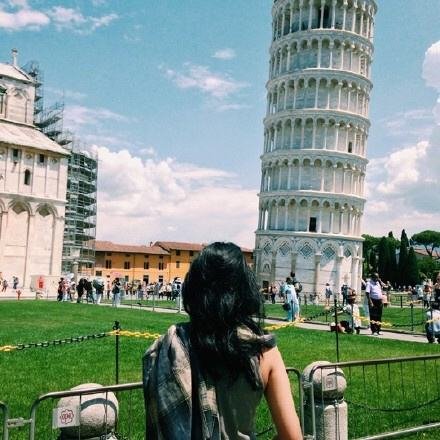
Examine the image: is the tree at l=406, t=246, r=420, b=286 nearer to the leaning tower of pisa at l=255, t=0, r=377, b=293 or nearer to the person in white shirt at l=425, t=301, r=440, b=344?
the leaning tower of pisa at l=255, t=0, r=377, b=293

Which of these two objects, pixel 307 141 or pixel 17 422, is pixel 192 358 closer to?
pixel 17 422

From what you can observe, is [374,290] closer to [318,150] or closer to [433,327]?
[433,327]

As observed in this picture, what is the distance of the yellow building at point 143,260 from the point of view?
269ft

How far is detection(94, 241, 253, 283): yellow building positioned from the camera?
269 feet

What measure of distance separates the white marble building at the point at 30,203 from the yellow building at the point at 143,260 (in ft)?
91.6

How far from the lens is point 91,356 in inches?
511

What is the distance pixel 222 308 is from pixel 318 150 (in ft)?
193

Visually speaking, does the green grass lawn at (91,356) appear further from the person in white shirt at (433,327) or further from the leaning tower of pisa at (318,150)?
the leaning tower of pisa at (318,150)

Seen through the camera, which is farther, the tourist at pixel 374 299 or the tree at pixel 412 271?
the tree at pixel 412 271

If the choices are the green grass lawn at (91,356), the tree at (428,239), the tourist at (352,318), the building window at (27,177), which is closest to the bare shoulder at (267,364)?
the green grass lawn at (91,356)

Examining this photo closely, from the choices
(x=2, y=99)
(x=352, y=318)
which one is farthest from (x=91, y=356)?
(x=2, y=99)

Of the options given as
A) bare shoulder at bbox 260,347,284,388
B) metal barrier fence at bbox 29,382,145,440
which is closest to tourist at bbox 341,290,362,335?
metal barrier fence at bbox 29,382,145,440

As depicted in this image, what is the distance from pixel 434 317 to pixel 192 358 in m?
17.1

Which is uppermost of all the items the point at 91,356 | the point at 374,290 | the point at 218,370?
the point at 218,370
